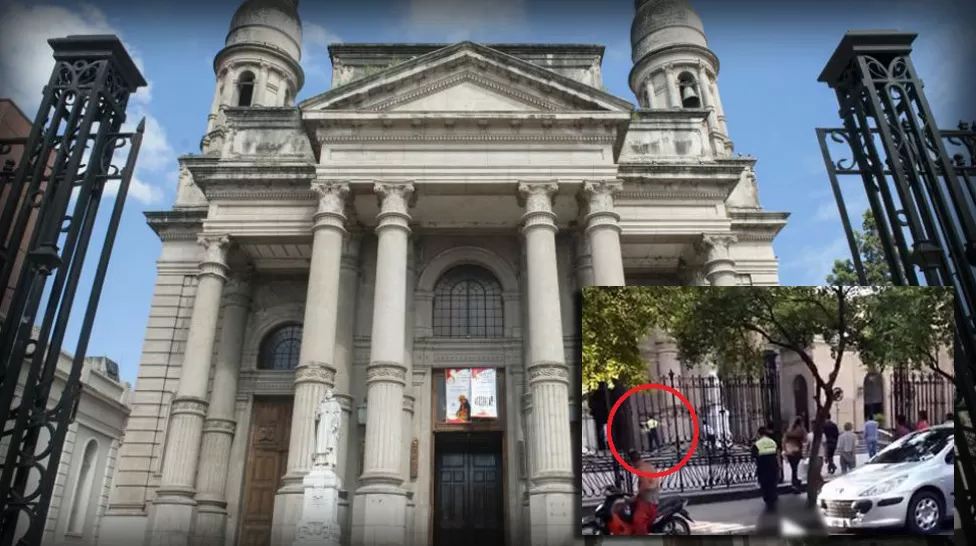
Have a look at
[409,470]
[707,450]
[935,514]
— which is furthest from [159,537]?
[935,514]

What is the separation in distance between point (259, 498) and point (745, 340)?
17.2 meters

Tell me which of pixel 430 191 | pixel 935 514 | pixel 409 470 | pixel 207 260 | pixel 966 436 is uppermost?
pixel 430 191

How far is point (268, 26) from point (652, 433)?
28536 mm

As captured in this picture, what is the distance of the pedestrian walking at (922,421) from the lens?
982 centimetres

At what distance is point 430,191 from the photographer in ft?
72.2

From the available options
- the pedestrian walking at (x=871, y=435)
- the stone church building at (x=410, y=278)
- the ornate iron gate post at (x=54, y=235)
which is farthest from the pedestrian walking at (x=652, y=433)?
the ornate iron gate post at (x=54, y=235)

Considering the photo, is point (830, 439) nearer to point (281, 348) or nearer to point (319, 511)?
point (319, 511)

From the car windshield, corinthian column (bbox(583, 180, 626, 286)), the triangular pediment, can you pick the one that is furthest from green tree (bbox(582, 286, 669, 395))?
the triangular pediment

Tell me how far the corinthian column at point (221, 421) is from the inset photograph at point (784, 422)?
1445 centimetres

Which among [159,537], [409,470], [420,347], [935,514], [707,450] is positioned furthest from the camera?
[420,347]

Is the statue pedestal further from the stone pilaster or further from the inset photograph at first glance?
the inset photograph

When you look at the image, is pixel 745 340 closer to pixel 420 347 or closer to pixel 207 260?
pixel 420 347

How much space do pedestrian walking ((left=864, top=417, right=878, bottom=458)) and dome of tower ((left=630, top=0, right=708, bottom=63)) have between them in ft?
86.3

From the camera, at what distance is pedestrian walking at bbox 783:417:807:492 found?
1066 cm
